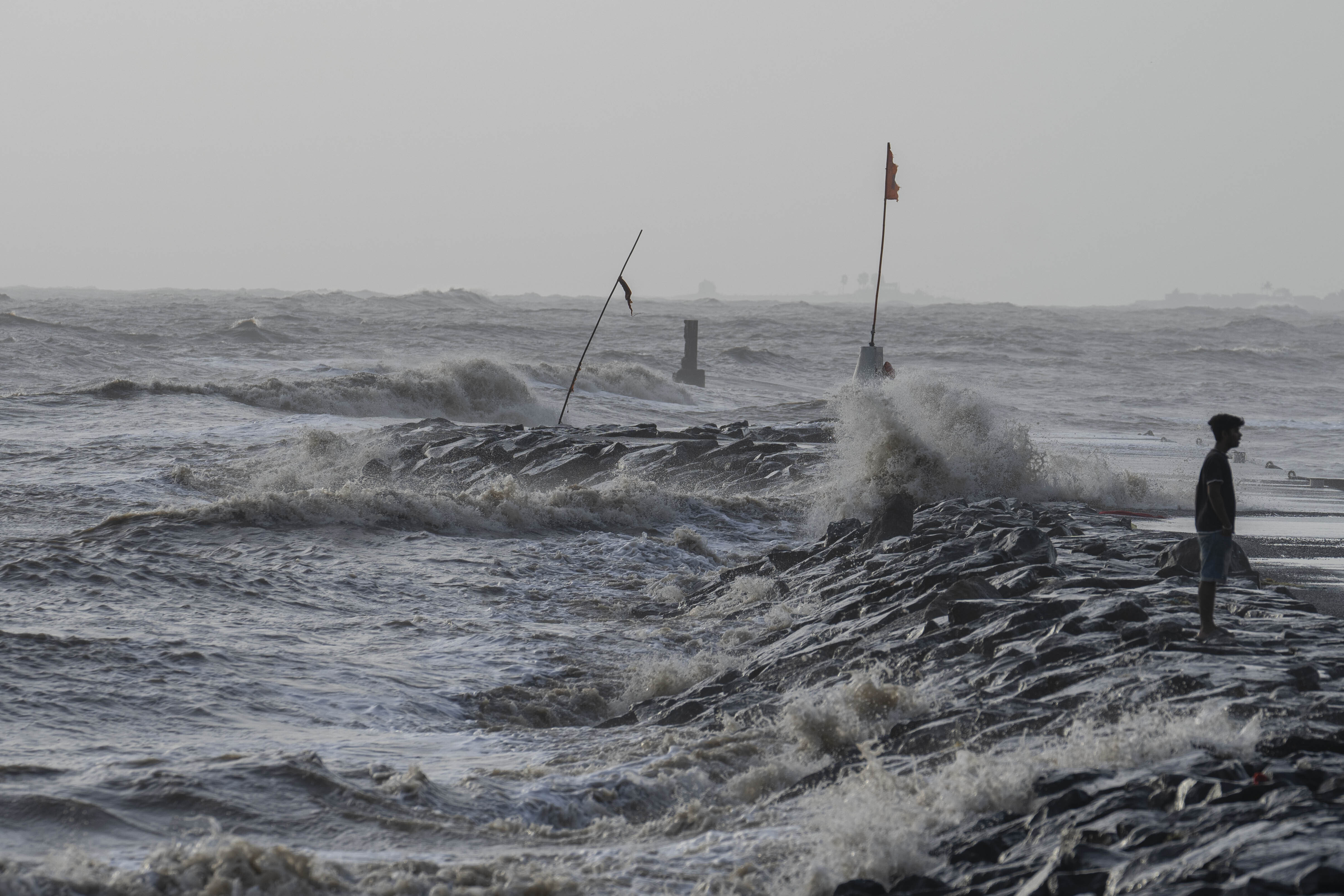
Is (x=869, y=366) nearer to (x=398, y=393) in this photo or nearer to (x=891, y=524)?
(x=891, y=524)

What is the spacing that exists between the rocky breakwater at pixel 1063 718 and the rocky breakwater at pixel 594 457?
611 centimetres

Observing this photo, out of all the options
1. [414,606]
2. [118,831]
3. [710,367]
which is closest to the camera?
[118,831]

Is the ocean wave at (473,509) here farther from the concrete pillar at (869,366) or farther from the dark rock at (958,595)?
the dark rock at (958,595)

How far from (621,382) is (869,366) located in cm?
1568

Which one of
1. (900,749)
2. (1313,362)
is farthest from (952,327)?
(900,749)

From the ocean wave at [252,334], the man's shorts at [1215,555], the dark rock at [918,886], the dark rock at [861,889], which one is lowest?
the dark rock at [861,889]

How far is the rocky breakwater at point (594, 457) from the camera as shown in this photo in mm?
13797

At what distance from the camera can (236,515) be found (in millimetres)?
10484

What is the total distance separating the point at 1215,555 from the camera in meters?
5.07

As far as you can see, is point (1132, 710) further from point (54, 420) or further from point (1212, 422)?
point (54, 420)

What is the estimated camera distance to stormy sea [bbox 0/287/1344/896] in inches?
147

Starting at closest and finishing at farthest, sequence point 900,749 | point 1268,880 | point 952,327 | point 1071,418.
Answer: point 1268,880
point 900,749
point 1071,418
point 952,327

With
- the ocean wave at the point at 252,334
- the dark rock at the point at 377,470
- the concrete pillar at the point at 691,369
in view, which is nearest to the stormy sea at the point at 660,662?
the dark rock at the point at 377,470

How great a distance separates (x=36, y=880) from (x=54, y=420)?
50.9 ft
